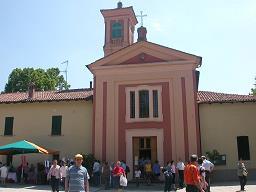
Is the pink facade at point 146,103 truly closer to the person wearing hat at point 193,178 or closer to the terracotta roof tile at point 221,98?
the terracotta roof tile at point 221,98

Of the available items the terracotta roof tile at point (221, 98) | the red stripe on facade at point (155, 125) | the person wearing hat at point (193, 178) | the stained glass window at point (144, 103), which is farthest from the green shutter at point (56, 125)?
the person wearing hat at point (193, 178)

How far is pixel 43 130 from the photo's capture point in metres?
27.2

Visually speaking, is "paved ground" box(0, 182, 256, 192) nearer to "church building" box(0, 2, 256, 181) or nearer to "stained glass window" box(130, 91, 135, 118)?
"church building" box(0, 2, 256, 181)

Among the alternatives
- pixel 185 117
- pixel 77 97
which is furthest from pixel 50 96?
pixel 185 117

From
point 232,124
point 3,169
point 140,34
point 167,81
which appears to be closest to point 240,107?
point 232,124

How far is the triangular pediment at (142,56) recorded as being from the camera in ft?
83.6

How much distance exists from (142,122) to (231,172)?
6692mm

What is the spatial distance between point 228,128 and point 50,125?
1293cm

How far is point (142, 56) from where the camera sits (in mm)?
26031

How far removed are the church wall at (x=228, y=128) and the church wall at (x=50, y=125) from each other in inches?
324

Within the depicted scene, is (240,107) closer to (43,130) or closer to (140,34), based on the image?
(140,34)

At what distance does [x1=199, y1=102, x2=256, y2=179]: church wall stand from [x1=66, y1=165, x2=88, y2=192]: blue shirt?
16.9 m

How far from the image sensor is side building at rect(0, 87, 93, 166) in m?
26.3

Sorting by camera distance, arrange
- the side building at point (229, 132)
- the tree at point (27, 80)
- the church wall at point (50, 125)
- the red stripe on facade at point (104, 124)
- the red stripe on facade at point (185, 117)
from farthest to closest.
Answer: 1. the tree at point (27, 80)
2. the church wall at point (50, 125)
3. the red stripe on facade at point (104, 124)
4. the side building at point (229, 132)
5. the red stripe on facade at point (185, 117)
